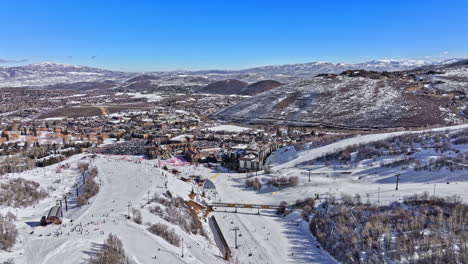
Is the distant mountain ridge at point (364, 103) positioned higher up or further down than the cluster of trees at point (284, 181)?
higher up

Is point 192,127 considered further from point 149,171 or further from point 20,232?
point 20,232

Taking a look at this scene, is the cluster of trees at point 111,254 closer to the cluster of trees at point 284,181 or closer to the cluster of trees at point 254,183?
the cluster of trees at point 254,183

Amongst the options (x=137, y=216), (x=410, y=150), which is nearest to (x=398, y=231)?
(x=137, y=216)

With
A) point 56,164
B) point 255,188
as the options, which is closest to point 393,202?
point 255,188

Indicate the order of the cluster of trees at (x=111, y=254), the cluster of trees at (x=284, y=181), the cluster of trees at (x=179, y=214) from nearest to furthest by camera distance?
the cluster of trees at (x=111, y=254) → the cluster of trees at (x=179, y=214) → the cluster of trees at (x=284, y=181)

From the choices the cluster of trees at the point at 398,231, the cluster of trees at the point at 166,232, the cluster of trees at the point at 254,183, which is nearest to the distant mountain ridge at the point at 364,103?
the cluster of trees at the point at 254,183

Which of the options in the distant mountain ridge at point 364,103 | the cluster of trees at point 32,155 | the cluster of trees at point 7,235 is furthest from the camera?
the distant mountain ridge at point 364,103

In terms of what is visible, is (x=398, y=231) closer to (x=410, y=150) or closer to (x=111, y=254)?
(x=111, y=254)

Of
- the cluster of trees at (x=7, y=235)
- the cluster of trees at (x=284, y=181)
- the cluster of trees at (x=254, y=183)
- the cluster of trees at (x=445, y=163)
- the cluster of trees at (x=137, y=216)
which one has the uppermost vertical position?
the cluster of trees at (x=445, y=163)
